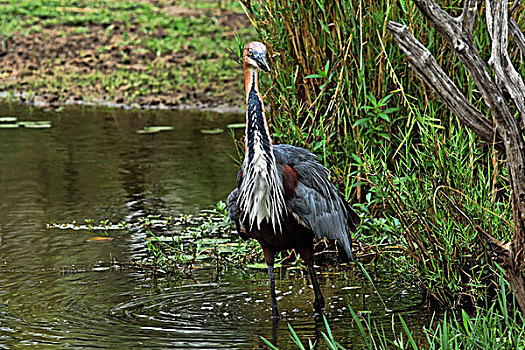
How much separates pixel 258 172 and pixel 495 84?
157 centimetres

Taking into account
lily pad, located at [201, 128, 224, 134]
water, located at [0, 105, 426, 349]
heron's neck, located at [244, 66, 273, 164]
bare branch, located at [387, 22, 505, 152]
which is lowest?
water, located at [0, 105, 426, 349]

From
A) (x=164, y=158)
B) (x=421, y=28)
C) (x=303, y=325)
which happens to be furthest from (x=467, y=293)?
(x=164, y=158)

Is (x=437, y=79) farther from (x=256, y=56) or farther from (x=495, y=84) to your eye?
(x=256, y=56)

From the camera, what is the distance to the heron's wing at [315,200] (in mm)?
5501

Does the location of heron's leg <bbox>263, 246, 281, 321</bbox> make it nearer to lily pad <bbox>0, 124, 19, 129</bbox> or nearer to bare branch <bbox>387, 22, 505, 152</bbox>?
bare branch <bbox>387, 22, 505, 152</bbox>

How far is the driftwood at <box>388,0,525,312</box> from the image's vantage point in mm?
4223

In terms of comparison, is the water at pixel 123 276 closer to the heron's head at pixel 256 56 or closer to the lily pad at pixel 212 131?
the lily pad at pixel 212 131

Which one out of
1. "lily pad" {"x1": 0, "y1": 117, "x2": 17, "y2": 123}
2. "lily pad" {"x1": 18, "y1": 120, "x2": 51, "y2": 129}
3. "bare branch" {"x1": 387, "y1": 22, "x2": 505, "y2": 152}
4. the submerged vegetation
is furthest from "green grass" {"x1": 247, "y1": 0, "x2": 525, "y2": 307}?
"lily pad" {"x1": 0, "y1": 117, "x2": 17, "y2": 123}

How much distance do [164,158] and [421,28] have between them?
4.72 metres

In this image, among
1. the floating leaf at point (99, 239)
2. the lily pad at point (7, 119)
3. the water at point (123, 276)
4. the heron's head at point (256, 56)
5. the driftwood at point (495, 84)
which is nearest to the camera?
the driftwood at point (495, 84)

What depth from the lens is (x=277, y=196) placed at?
5352mm

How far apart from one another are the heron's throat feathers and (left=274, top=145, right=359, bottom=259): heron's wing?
0.14 meters

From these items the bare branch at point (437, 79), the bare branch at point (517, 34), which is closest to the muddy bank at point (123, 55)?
the bare branch at point (517, 34)

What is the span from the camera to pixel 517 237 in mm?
4273
